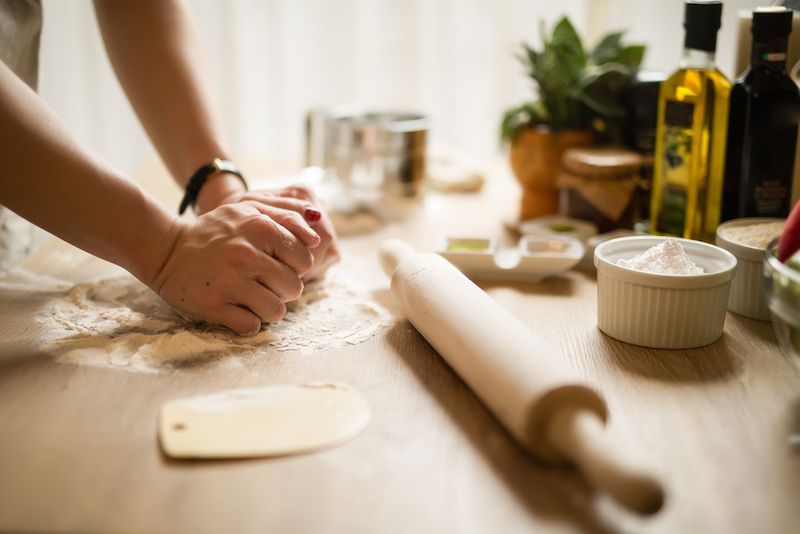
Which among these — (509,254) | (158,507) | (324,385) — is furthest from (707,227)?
(158,507)

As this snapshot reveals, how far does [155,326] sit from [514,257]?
0.52 metres

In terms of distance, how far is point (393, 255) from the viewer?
99cm

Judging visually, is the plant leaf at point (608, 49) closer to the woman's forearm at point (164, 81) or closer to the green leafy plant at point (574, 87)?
the green leafy plant at point (574, 87)

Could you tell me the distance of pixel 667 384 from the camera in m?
0.77

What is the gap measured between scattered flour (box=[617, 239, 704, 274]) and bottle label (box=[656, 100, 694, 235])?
24 centimetres

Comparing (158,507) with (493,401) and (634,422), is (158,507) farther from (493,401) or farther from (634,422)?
(634,422)

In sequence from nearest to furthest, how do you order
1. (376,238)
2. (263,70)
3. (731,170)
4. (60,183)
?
1. (60,183)
2. (731,170)
3. (376,238)
4. (263,70)

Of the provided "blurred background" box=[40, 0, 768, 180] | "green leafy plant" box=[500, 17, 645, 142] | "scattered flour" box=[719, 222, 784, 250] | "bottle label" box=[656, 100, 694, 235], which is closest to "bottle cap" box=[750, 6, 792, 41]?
"bottle label" box=[656, 100, 694, 235]

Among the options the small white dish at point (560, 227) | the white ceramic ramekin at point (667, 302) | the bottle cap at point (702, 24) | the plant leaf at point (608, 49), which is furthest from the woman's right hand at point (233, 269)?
the plant leaf at point (608, 49)

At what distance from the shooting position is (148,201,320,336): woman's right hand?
2.81 feet

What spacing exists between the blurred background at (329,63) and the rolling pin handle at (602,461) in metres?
1.74

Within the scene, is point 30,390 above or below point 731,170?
below

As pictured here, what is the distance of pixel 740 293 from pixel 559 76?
547mm

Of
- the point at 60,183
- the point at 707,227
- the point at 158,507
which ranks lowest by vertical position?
the point at 158,507
